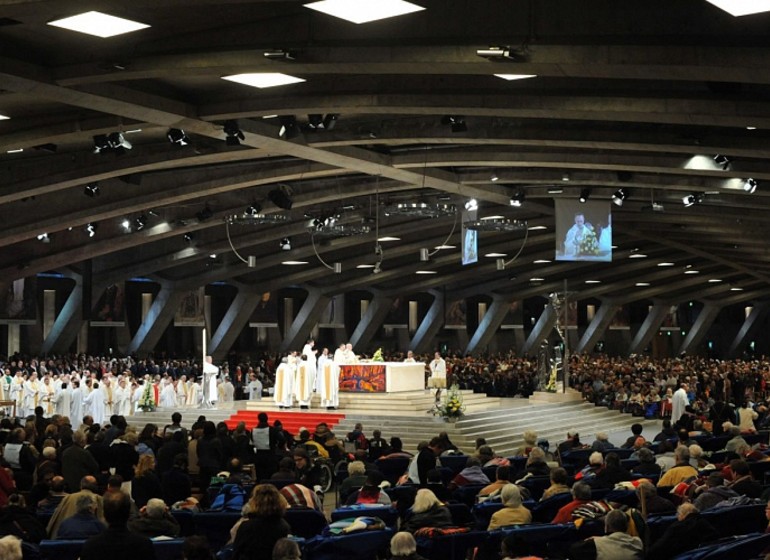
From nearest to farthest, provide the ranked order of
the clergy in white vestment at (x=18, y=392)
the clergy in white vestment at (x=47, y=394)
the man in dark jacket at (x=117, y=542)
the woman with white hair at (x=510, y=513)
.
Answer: the man in dark jacket at (x=117, y=542)
the woman with white hair at (x=510, y=513)
the clergy in white vestment at (x=47, y=394)
the clergy in white vestment at (x=18, y=392)

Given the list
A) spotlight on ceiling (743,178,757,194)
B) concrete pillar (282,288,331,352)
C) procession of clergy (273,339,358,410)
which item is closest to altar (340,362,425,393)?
procession of clergy (273,339,358,410)

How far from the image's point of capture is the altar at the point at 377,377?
2581 centimetres

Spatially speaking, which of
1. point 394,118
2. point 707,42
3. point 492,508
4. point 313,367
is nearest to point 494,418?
point 313,367

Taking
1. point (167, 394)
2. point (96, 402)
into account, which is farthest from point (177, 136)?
point (167, 394)

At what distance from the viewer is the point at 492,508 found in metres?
9.88

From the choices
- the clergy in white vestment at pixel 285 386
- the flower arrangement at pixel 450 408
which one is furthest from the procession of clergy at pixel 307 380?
the flower arrangement at pixel 450 408

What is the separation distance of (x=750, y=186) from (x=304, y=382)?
11476 millimetres

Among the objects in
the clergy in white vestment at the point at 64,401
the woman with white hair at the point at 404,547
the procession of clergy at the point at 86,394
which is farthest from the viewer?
the procession of clergy at the point at 86,394

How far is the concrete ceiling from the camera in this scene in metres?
13.2

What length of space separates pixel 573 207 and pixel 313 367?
742 cm

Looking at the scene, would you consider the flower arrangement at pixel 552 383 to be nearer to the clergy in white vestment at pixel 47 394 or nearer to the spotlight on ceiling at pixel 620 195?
the spotlight on ceiling at pixel 620 195

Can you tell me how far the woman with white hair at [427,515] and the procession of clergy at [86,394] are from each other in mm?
19712

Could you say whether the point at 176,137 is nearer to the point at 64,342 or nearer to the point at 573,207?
the point at 573,207

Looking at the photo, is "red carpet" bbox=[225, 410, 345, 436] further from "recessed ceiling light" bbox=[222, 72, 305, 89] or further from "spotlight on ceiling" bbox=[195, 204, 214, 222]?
"recessed ceiling light" bbox=[222, 72, 305, 89]
